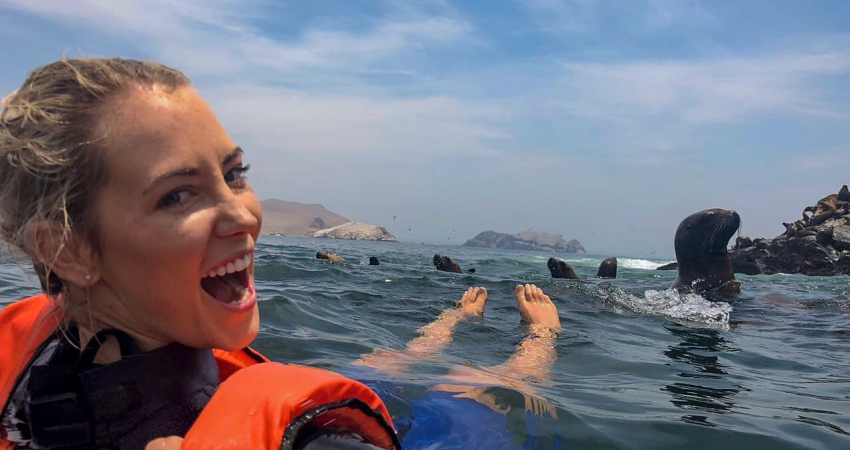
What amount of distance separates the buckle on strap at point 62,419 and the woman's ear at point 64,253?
0.27m

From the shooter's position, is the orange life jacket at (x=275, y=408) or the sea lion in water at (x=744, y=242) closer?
the orange life jacket at (x=275, y=408)

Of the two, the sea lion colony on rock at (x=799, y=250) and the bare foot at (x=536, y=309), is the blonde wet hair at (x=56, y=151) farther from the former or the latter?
the sea lion colony on rock at (x=799, y=250)

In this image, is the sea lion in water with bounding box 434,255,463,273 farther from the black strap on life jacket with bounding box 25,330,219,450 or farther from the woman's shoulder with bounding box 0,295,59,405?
the black strap on life jacket with bounding box 25,330,219,450

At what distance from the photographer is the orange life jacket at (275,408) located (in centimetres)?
131

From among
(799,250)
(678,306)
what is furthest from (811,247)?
(678,306)

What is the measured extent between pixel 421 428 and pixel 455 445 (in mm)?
266

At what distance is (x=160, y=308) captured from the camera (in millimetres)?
1515

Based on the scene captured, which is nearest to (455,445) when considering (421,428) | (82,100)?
(421,428)

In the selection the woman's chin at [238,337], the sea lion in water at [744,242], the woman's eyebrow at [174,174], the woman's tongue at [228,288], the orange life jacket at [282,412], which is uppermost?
the sea lion in water at [744,242]

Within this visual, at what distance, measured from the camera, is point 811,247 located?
1912cm

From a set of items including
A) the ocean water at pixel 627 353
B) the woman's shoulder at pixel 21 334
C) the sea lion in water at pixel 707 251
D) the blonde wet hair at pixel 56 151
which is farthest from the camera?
the sea lion in water at pixel 707 251

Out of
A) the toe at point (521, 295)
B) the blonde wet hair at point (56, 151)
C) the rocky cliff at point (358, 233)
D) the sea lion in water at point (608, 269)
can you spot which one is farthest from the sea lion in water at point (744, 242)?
the rocky cliff at point (358, 233)

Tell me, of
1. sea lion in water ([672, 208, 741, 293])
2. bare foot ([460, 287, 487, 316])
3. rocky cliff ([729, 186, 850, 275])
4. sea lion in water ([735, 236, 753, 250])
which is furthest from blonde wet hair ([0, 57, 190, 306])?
sea lion in water ([735, 236, 753, 250])

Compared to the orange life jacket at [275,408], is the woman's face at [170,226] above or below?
above
